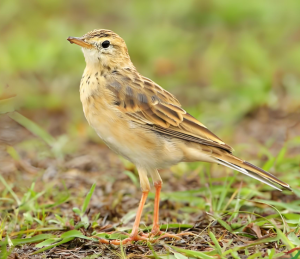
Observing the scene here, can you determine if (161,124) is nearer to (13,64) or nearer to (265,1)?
(13,64)

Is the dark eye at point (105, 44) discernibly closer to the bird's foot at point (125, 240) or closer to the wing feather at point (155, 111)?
the wing feather at point (155, 111)

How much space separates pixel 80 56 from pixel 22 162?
185 inches

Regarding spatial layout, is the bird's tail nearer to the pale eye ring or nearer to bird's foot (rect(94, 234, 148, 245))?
bird's foot (rect(94, 234, 148, 245))

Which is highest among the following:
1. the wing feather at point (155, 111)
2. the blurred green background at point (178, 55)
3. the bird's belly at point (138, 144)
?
the blurred green background at point (178, 55)

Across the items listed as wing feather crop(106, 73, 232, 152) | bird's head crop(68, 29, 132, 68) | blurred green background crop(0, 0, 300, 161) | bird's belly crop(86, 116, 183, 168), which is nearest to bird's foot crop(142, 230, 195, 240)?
bird's belly crop(86, 116, 183, 168)

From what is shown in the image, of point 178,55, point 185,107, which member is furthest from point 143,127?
point 178,55

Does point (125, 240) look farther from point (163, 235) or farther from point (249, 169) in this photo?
point (249, 169)

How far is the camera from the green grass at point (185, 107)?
5754mm

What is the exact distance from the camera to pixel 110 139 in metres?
5.95

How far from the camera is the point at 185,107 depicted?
11.0 metres

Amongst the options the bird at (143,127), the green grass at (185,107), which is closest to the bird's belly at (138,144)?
the bird at (143,127)

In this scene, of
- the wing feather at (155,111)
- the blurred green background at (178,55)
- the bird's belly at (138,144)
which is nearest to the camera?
the bird's belly at (138,144)

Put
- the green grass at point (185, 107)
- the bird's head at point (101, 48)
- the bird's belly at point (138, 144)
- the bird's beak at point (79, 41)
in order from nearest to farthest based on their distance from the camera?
the green grass at point (185, 107) → the bird's belly at point (138, 144) → the bird's beak at point (79, 41) → the bird's head at point (101, 48)

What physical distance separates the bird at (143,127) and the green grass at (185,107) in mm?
578
